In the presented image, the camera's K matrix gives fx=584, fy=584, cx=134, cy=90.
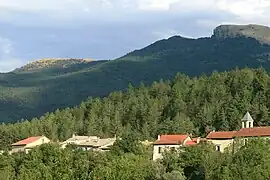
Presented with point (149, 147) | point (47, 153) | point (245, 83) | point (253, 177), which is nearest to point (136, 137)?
point (149, 147)

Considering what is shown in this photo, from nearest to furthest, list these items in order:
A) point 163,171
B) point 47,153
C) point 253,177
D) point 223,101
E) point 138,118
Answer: point 253,177 < point 163,171 < point 47,153 < point 223,101 < point 138,118

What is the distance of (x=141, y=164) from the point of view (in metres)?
70.4

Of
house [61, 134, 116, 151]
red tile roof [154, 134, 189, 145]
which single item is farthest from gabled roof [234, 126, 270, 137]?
house [61, 134, 116, 151]

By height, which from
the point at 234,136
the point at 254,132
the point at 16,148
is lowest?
the point at 16,148

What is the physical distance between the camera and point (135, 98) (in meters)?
131

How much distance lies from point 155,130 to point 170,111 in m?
11.7

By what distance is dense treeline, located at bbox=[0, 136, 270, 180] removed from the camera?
2227 inches

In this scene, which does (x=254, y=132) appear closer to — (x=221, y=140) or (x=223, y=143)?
(x=223, y=143)

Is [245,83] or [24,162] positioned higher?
[245,83]

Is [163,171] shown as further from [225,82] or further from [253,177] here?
[225,82]

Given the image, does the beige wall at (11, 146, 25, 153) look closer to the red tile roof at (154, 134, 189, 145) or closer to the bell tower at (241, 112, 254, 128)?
the red tile roof at (154, 134, 189, 145)

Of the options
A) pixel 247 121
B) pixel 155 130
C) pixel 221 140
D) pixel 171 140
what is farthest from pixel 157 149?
pixel 155 130

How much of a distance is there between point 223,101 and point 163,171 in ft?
156

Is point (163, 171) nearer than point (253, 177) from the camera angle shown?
No
